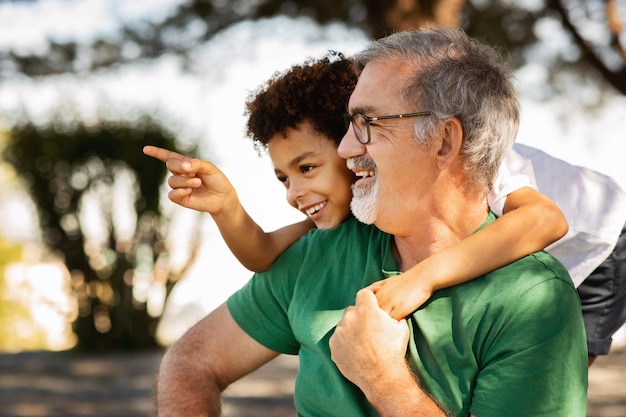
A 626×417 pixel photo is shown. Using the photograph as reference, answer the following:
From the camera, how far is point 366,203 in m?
2.27

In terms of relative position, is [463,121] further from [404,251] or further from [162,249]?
[162,249]

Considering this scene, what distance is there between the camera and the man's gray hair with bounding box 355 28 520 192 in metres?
2.24

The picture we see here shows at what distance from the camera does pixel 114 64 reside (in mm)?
8609

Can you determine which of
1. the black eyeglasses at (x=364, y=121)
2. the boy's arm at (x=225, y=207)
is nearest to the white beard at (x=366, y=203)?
the black eyeglasses at (x=364, y=121)

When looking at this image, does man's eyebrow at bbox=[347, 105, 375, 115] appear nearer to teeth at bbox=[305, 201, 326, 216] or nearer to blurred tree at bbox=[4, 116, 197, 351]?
teeth at bbox=[305, 201, 326, 216]

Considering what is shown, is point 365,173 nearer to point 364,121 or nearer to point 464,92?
point 364,121

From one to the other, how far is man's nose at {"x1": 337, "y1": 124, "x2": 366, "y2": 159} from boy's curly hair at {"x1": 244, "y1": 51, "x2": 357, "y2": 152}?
184 mm

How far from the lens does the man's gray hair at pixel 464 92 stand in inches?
88.1

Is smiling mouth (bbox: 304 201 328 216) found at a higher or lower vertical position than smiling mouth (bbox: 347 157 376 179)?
lower

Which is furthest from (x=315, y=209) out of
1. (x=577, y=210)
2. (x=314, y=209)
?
(x=577, y=210)

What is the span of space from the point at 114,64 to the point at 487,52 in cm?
680

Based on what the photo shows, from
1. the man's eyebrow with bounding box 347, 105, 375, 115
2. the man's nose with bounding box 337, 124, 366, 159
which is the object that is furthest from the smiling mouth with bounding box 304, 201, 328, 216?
the man's eyebrow with bounding box 347, 105, 375, 115

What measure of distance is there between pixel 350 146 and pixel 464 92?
1.10ft

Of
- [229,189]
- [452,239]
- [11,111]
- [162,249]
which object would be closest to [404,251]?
[452,239]
